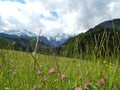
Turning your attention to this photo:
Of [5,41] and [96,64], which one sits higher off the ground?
[5,41]

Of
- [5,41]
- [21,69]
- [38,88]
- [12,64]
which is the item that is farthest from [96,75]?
[5,41]

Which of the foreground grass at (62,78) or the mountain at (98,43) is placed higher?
the mountain at (98,43)

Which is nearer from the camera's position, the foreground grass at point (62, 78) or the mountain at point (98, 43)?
the foreground grass at point (62, 78)

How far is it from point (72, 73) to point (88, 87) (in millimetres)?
1522

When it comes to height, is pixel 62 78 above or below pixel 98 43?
below

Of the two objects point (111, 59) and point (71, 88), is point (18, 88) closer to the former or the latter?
point (71, 88)

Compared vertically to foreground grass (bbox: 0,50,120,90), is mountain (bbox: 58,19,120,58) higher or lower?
higher

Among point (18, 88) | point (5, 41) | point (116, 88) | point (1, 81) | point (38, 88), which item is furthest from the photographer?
point (5, 41)

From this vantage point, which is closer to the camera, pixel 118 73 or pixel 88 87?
pixel 88 87

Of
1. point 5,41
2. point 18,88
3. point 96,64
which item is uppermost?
point 5,41

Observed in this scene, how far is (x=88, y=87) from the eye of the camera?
2594mm

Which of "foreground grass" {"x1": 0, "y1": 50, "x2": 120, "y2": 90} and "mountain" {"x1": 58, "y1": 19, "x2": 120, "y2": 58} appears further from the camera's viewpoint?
"mountain" {"x1": 58, "y1": 19, "x2": 120, "y2": 58}

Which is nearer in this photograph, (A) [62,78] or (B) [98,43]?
(A) [62,78]

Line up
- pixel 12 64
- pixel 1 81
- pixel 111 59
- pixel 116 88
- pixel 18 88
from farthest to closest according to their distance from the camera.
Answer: pixel 12 64 → pixel 111 59 → pixel 1 81 → pixel 18 88 → pixel 116 88
